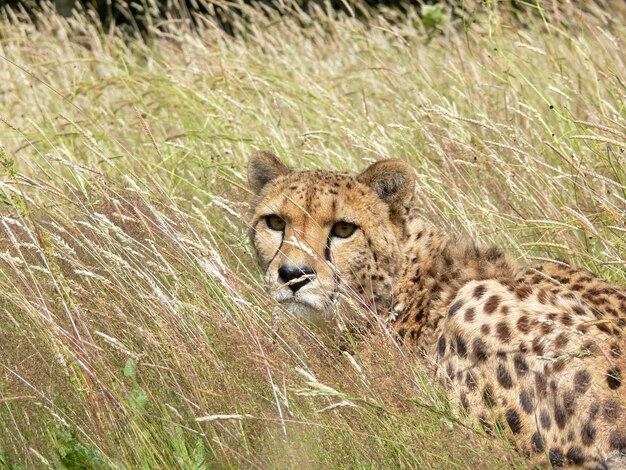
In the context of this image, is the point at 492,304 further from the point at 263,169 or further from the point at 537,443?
the point at 263,169

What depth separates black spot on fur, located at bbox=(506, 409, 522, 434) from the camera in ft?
9.27

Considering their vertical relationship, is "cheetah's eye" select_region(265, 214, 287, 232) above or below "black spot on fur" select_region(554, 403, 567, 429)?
above

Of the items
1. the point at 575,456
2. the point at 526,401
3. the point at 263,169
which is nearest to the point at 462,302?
the point at 526,401

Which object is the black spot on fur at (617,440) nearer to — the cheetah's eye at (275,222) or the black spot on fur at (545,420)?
the black spot on fur at (545,420)

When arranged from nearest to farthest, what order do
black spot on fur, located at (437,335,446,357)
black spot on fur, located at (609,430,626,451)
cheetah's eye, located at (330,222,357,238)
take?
black spot on fur, located at (609,430,626,451) < black spot on fur, located at (437,335,446,357) < cheetah's eye, located at (330,222,357,238)

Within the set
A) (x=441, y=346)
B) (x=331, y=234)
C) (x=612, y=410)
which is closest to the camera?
(x=612, y=410)

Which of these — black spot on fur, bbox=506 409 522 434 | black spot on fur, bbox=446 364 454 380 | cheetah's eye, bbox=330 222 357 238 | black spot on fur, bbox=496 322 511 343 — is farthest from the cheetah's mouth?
black spot on fur, bbox=506 409 522 434

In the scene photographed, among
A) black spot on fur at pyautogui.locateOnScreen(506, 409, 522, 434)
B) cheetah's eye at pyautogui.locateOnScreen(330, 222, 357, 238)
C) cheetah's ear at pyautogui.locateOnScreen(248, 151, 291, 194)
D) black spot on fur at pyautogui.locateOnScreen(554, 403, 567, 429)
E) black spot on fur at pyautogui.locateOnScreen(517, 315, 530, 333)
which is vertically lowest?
black spot on fur at pyautogui.locateOnScreen(506, 409, 522, 434)

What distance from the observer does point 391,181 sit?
12.0 feet

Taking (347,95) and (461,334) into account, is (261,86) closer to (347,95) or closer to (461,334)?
(347,95)

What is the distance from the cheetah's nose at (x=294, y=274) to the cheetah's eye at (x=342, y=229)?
0.90ft

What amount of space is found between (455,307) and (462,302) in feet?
0.09

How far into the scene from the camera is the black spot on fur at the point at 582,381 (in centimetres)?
267

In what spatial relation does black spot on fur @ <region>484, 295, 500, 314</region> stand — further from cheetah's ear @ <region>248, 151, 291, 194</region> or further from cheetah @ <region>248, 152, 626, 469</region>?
cheetah's ear @ <region>248, 151, 291, 194</region>
